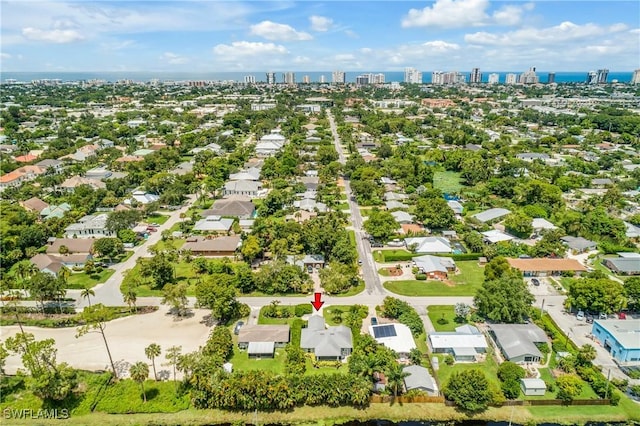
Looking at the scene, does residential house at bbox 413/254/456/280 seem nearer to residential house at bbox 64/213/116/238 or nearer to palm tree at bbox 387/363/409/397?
palm tree at bbox 387/363/409/397

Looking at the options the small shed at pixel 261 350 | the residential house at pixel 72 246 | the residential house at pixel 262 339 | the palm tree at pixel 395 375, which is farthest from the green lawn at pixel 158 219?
the palm tree at pixel 395 375

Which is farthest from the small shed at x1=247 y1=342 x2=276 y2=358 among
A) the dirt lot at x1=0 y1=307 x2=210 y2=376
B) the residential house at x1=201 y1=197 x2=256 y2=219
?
the residential house at x1=201 y1=197 x2=256 y2=219

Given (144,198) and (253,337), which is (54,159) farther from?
(253,337)

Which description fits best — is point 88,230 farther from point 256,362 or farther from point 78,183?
A: point 256,362

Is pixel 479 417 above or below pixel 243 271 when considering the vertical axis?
below

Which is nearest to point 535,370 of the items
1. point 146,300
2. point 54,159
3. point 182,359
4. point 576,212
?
point 182,359

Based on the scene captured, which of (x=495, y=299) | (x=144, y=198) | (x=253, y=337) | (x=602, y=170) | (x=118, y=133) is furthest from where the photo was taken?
(x=118, y=133)
